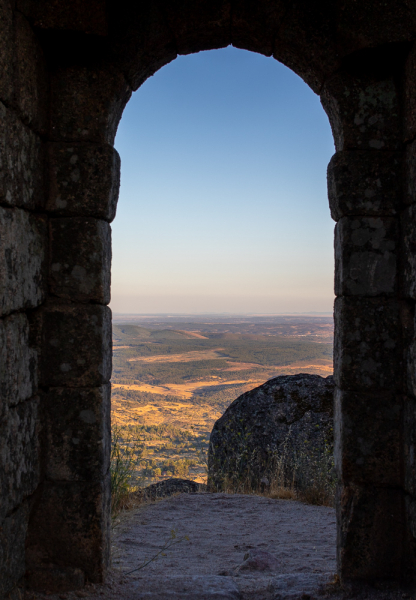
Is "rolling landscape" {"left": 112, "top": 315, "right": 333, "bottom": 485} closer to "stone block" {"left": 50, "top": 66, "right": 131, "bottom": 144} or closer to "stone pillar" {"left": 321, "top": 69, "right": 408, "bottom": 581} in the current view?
"stone pillar" {"left": 321, "top": 69, "right": 408, "bottom": 581}

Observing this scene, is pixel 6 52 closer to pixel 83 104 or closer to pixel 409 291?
pixel 83 104

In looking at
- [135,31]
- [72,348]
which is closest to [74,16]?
[135,31]

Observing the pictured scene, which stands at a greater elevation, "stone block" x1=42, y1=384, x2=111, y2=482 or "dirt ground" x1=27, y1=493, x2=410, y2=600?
"stone block" x1=42, y1=384, x2=111, y2=482

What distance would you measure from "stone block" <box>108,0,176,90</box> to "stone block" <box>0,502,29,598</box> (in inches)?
116

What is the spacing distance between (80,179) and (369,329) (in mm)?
2180

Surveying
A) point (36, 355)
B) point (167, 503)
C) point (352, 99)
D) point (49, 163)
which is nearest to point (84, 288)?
point (36, 355)

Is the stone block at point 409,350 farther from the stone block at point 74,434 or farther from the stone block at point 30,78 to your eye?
the stone block at point 30,78

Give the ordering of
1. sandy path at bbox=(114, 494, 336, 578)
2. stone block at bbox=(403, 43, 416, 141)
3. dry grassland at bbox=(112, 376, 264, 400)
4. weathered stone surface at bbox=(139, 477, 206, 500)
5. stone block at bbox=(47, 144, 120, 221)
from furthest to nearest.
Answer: dry grassland at bbox=(112, 376, 264, 400) < weathered stone surface at bbox=(139, 477, 206, 500) < sandy path at bbox=(114, 494, 336, 578) < stone block at bbox=(47, 144, 120, 221) < stone block at bbox=(403, 43, 416, 141)

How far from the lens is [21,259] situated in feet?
8.29

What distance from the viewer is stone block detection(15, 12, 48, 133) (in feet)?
8.24

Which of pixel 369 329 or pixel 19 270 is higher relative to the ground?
pixel 19 270

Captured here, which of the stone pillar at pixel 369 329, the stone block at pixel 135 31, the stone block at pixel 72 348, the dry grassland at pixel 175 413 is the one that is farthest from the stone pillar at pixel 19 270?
the dry grassland at pixel 175 413

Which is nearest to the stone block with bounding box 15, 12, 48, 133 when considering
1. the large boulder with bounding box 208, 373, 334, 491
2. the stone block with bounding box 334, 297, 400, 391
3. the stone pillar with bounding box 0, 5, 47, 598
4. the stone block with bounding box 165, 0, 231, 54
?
the stone pillar with bounding box 0, 5, 47, 598

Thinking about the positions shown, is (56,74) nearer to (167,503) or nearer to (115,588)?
(115,588)
